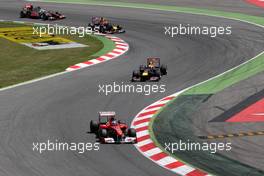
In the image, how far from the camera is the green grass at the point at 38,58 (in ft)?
133

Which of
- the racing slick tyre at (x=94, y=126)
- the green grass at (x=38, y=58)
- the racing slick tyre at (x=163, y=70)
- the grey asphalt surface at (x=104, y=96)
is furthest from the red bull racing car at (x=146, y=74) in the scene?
the racing slick tyre at (x=94, y=126)

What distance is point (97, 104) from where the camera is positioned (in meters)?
33.4

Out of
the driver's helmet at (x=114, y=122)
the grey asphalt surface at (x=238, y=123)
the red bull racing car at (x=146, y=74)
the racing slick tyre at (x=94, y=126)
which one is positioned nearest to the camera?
Result: the grey asphalt surface at (x=238, y=123)

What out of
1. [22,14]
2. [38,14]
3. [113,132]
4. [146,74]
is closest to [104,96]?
[146,74]

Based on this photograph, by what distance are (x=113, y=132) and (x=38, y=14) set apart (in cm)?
3436

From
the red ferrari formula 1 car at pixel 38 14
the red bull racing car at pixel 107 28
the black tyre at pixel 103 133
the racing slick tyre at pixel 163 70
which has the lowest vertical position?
the red ferrari formula 1 car at pixel 38 14

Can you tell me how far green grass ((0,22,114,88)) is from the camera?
40559 mm

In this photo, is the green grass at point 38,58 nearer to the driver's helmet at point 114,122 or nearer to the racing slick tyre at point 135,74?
the racing slick tyre at point 135,74

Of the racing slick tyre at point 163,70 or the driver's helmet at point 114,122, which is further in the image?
the racing slick tyre at point 163,70

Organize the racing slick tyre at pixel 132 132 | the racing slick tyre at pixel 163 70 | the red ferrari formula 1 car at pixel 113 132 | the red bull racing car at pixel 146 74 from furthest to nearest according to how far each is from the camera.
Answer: the racing slick tyre at pixel 163 70 → the red bull racing car at pixel 146 74 → the racing slick tyre at pixel 132 132 → the red ferrari formula 1 car at pixel 113 132

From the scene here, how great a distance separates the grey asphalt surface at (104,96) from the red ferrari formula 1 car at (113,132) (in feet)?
1.26

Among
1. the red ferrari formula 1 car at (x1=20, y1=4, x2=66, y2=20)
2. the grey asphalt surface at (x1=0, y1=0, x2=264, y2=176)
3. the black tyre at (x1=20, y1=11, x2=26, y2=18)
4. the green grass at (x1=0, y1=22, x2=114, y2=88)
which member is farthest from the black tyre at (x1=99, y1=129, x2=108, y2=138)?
the black tyre at (x1=20, y1=11, x2=26, y2=18)

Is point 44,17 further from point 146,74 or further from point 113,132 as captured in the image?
point 113,132

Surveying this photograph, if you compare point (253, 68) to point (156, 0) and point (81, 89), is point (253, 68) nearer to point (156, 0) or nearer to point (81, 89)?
point (81, 89)
